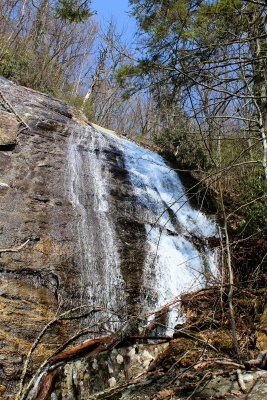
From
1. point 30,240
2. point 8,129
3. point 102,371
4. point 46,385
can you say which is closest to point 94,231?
point 30,240

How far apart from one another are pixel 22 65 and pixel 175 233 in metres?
10.2

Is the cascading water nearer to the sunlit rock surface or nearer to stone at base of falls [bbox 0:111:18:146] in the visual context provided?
the sunlit rock surface

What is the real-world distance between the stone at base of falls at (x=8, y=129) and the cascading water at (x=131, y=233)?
1.21 meters

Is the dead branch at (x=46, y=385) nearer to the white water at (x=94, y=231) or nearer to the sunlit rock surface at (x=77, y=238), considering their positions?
the sunlit rock surface at (x=77, y=238)

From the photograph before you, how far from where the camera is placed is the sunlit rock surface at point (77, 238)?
4027mm

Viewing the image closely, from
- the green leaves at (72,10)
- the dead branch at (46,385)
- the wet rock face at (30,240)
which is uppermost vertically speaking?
the green leaves at (72,10)

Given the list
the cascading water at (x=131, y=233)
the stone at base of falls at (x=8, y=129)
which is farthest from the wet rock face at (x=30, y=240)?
the cascading water at (x=131, y=233)

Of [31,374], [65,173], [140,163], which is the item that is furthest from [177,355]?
[140,163]

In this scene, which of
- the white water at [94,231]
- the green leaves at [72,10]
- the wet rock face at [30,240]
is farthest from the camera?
the green leaves at [72,10]

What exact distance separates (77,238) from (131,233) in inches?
39.9

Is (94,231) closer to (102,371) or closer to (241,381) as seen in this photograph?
(102,371)

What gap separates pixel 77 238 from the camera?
5188 mm

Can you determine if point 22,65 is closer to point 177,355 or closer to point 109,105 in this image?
point 109,105

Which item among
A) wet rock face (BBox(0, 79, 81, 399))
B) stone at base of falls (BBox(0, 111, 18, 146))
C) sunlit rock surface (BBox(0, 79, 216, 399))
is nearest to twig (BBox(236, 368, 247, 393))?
sunlit rock surface (BBox(0, 79, 216, 399))
